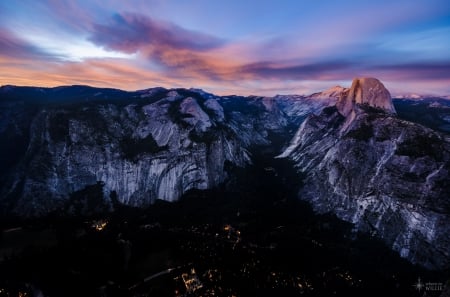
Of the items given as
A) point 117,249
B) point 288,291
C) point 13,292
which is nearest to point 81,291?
point 13,292

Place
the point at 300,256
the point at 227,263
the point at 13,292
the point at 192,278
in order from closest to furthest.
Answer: the point at 13,292 < the point at 192,278 < the point at 227,263 < the point at 300,256

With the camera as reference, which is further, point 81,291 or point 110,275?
point 110,275

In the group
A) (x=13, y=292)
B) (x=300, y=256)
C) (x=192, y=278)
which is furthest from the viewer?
(x=300, y=256)

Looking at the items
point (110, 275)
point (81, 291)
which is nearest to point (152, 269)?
point (110, 275)

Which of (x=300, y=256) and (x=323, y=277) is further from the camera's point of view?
(x=300, y=256)

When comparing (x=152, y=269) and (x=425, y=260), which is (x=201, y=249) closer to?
(x=152, y=269)

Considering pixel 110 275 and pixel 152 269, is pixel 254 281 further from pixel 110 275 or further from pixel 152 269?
pixel 110 275

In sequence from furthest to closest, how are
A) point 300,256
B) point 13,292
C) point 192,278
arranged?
point 300,256, point 192,278, point 13,292

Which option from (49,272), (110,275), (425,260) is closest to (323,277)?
(425,260)

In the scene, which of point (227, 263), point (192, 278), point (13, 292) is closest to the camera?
point (13, 292)
